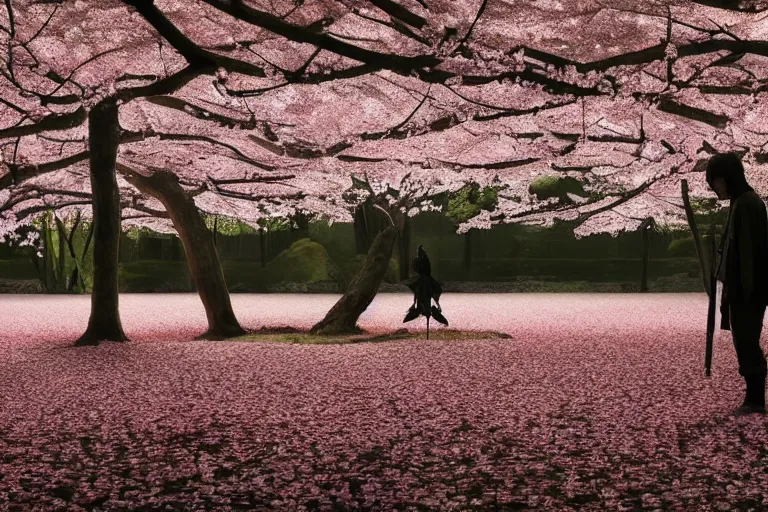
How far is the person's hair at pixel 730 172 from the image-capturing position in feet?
20.7

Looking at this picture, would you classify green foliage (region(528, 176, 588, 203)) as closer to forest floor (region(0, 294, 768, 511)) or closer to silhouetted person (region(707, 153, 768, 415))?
forest floor (region(0, 294, 768, 511))

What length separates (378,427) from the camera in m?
6.07

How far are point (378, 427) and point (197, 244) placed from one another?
897cm

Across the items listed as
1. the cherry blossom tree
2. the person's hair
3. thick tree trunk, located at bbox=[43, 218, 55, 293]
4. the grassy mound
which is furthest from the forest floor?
thick tree trunk, located at bbox=[43, 218, 55, 293]

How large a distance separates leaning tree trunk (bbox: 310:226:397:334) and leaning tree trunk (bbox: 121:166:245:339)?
1623 millimetres

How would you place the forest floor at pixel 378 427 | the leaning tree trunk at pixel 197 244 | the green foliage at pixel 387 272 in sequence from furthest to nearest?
1. the green foliage at pixel 387 272
2. the leaning tree trunk at pixel 197 244
3. the forest floor at pixel 378 427

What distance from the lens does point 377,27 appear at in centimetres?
1035

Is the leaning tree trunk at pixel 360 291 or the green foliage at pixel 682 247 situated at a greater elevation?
the green foliage at pixel 682 247

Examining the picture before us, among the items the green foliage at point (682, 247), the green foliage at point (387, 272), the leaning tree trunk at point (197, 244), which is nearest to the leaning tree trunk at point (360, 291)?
the leaning tree trunk at point (197, 244)

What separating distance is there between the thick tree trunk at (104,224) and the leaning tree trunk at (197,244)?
1.47m

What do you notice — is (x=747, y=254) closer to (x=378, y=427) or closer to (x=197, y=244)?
(x=378, y=427)

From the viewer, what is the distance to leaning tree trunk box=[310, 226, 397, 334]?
14859 mm

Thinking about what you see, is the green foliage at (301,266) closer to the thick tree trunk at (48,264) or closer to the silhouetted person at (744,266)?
the thick tree trunk at (48,264)

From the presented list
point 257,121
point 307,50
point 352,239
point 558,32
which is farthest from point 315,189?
point 352,239
